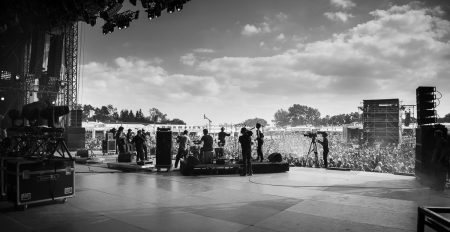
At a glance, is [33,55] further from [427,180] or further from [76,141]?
[427,180]

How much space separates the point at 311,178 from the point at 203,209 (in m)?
5.90

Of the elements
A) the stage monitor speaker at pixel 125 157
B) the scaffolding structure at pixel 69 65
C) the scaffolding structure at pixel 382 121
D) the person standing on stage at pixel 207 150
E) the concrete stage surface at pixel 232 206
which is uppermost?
the scaffolding structure at pixel 69 65

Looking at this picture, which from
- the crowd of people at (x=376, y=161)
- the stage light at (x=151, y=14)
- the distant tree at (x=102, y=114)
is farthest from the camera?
the distant tree at (x=102, y=114)

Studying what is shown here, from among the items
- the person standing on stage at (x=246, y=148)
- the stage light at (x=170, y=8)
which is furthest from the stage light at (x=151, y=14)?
the person standing on stage at (x=246, y=148)

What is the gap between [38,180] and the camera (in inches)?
271

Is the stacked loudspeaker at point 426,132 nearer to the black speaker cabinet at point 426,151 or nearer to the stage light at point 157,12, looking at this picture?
the black speaker cabinet at point 426,151

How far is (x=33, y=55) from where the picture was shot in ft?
75.9

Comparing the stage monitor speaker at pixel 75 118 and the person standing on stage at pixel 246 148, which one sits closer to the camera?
the person standing on stage at pixel 246 148

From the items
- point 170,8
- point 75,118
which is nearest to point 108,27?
point 170,8

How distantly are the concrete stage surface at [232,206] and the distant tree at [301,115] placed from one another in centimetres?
16161

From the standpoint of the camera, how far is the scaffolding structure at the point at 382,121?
87.2 feet

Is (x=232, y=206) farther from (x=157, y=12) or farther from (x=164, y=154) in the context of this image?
(x=157, y=12)

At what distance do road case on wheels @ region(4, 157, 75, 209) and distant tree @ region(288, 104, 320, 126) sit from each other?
165565 mm

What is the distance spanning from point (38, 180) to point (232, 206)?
15.0ft
